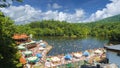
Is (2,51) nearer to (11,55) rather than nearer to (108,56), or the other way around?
(11,55)

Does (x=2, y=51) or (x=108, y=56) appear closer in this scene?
(x=2, y=51)

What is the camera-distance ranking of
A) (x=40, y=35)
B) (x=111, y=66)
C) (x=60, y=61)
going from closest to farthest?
(x=111, y=66) < (x=60, y=61) < (x=40, y=35)

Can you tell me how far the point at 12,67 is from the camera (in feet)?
66.6

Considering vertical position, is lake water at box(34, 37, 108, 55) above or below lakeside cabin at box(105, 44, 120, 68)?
below

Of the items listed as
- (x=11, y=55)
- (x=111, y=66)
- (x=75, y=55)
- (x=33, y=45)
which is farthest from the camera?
(x=33, y=45)

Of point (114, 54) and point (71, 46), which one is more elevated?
point (114, 54)

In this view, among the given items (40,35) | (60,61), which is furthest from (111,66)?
(40,35)

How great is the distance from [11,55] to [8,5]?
7544mm

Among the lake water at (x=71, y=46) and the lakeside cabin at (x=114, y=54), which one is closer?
the lakeside cabin at (x=114, y=54)

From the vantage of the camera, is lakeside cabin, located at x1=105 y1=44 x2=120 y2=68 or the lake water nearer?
lakeside cabin, located at x1=105 y1=44 x2=120 y2=68

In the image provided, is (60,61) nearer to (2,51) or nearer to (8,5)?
(2,51)

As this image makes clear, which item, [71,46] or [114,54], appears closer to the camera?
[114,54]

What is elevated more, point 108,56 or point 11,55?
point 11,55

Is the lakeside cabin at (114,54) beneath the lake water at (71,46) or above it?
above
